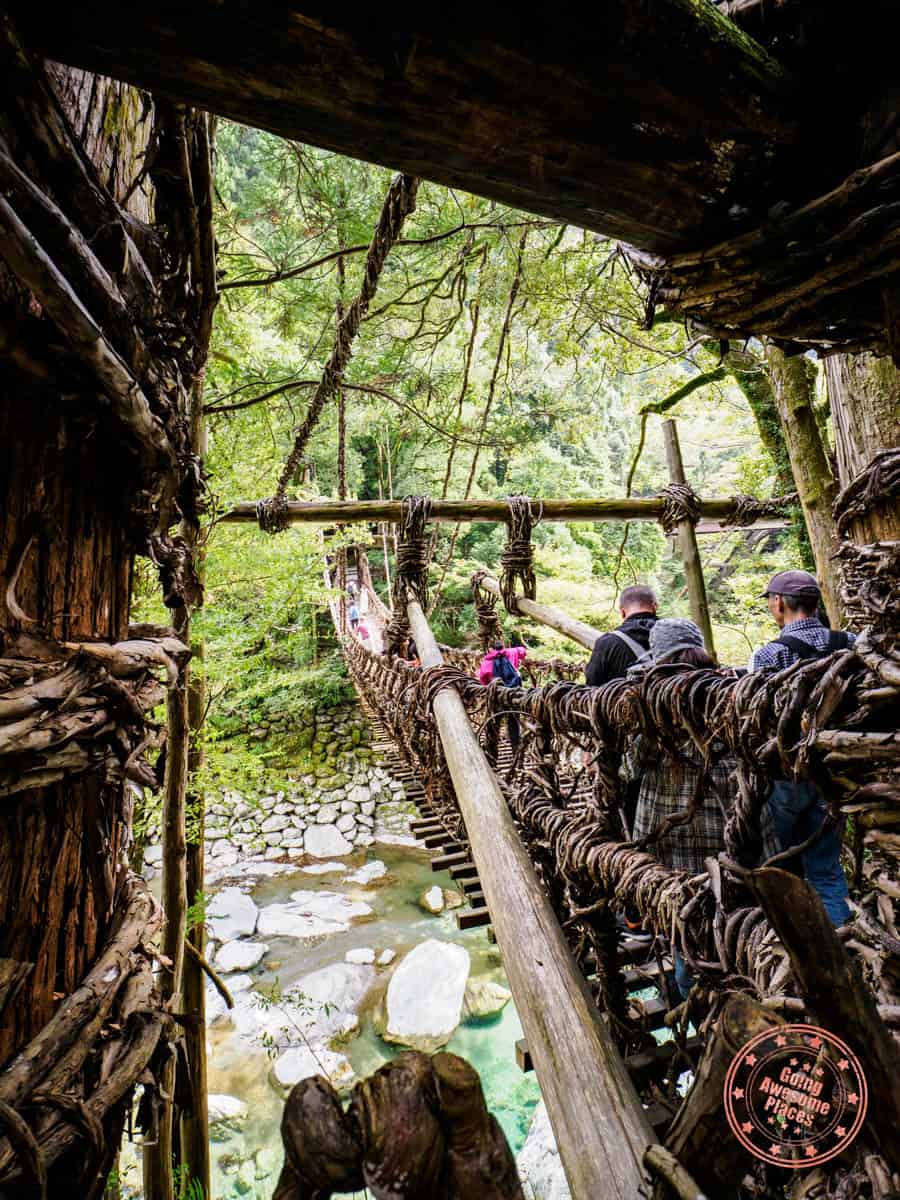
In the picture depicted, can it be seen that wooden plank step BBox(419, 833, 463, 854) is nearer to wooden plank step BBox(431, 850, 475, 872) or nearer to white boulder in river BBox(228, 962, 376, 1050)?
wooden plank step BBox(431, 850, 475, 872)

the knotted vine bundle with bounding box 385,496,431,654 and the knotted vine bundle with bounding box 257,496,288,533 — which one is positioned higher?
the knotted vine bundle with bounding box 257,496,288,533

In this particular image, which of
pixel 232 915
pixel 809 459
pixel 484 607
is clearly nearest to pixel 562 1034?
pixel 809 459

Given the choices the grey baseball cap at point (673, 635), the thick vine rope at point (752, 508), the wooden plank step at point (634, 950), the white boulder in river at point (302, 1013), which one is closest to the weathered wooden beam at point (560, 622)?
the thick vine rope at point (752, 508)

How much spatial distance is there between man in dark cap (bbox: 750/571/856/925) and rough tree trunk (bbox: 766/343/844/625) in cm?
83

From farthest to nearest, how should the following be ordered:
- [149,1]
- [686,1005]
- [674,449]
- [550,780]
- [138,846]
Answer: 1. [674,449]
2. [138,846]
3. [550,780]
4. [686,1005]
5. [149,1]

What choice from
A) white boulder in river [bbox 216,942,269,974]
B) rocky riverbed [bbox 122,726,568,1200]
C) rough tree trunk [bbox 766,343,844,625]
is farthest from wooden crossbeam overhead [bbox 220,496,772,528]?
white boulder in river [bbox 216,942,269,974]

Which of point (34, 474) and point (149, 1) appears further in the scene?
point (34, 474)

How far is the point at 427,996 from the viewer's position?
16.6 ft

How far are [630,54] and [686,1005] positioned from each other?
104cm

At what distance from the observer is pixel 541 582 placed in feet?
26.1

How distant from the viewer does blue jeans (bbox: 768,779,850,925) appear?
1.00m

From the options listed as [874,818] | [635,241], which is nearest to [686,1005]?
[874,818]

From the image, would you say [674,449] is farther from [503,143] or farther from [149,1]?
[149,1]

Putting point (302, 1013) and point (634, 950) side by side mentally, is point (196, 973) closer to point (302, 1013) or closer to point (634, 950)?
point (634, 950)
